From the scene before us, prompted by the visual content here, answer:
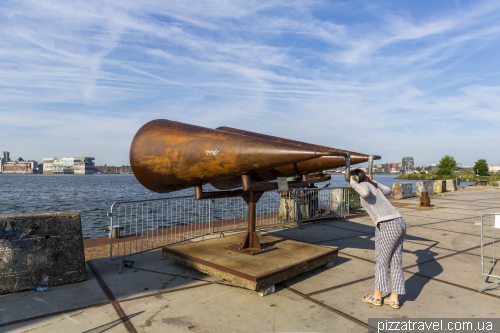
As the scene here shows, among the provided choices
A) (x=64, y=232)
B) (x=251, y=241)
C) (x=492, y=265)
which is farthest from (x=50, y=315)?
(x=492, y=265)

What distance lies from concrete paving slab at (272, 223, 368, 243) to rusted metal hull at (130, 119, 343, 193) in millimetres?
4141

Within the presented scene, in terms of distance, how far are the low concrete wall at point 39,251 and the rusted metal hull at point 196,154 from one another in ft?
4.48

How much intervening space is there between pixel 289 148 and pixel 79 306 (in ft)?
10.7

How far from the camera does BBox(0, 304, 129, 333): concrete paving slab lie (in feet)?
10.5

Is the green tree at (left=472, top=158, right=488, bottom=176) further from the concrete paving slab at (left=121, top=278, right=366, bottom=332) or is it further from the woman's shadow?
the concrete paving slab at (left=121, top=278, right=366, bottom=332)

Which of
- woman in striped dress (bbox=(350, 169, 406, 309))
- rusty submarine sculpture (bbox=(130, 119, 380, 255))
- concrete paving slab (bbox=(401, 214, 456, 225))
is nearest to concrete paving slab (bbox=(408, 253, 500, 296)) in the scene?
woman in striped dress (bbox=(350, 169, 406, 309))

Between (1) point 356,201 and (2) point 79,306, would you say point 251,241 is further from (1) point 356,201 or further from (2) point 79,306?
(1) point 356,201

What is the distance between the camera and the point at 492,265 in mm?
5543

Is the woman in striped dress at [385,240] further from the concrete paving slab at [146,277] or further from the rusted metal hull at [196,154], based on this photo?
the concrete paving slab at [146,277]

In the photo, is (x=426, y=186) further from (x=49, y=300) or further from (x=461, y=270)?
(x=49, y=300)

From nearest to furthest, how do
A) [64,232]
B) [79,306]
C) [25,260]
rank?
[79,306] < [25,260] < [64,232]

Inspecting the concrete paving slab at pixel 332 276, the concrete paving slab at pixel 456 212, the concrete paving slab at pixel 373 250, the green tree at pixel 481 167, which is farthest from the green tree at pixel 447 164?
the concrete paving slab at pixel 332 276

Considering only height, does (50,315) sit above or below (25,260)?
below

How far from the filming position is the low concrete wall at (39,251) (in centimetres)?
417
